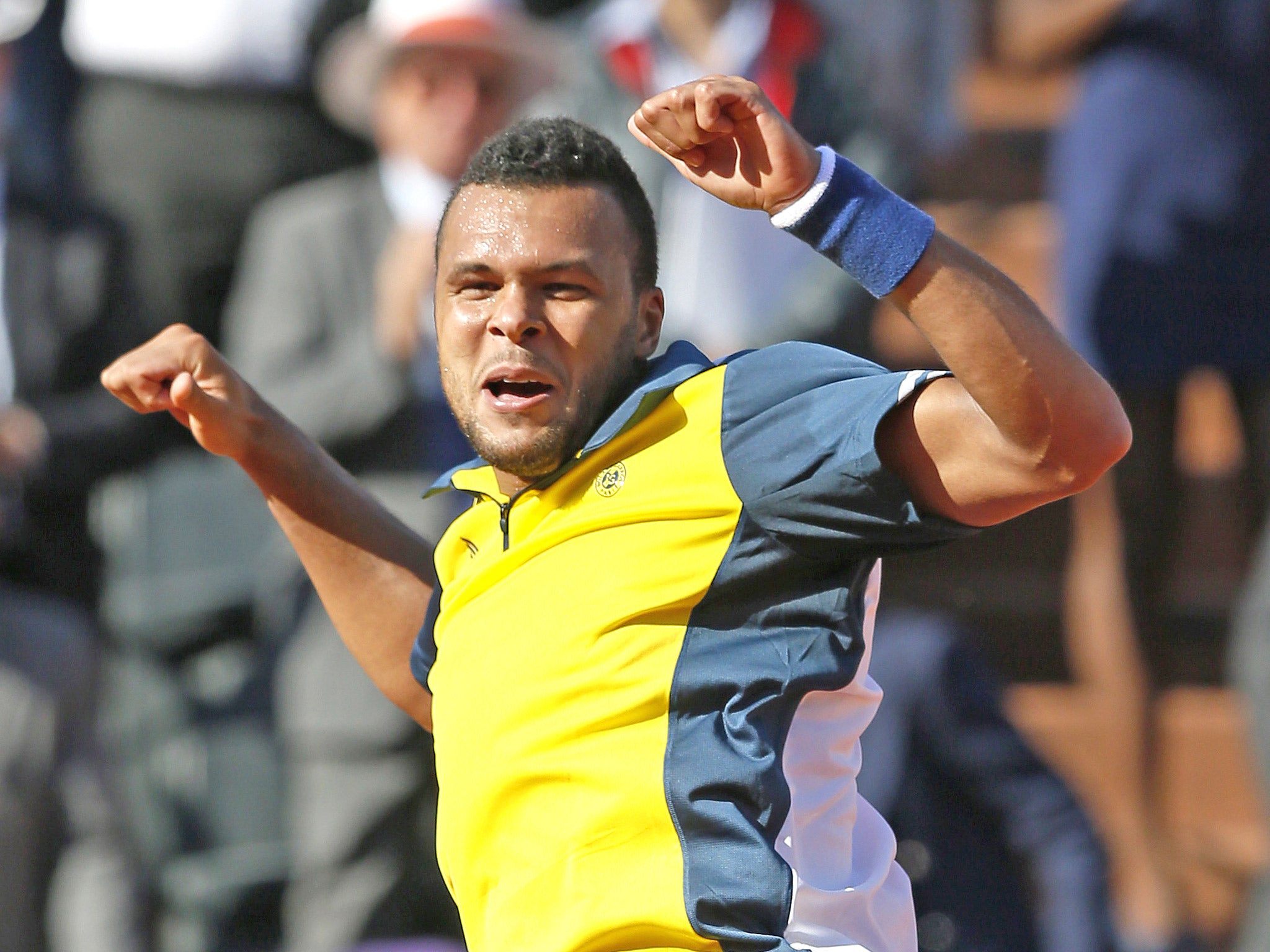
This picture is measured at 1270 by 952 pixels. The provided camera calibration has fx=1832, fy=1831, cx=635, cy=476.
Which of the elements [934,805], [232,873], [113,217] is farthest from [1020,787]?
[113,217]

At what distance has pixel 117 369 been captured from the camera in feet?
8.23

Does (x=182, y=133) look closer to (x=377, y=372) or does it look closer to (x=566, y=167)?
(x=377, y=372)

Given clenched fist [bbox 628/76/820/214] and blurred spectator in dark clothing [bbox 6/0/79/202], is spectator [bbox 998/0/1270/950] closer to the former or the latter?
blurred spectator in dark clothing [bbox 6/0/79/202]

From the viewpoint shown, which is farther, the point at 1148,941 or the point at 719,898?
the point at 1148,941

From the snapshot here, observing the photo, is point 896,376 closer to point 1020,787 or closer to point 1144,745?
point 1020,787

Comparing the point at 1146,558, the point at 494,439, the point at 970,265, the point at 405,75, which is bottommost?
the point at 1146,558

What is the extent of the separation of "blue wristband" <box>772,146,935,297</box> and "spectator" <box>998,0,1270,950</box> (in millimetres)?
3363

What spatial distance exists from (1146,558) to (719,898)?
11.4 ft

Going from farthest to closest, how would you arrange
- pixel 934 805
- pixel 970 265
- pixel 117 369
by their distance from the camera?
pixel 934 805 < pixel 117 369 < pixel 970 265

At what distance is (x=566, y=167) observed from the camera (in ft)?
7.38

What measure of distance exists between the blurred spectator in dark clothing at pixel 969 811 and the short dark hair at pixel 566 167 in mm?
2083

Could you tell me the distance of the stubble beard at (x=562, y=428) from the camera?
7.34ft

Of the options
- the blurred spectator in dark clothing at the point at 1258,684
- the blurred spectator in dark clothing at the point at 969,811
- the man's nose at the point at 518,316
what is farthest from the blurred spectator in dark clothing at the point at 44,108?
the blurred spectator in dark clothing at the point at 1258,684

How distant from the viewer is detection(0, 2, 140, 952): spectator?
4.76 meters
